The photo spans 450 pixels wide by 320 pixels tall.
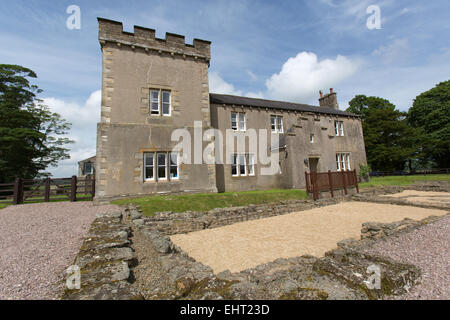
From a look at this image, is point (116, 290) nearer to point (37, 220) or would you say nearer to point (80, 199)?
point (37, 220)

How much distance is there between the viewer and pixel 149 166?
13070mm

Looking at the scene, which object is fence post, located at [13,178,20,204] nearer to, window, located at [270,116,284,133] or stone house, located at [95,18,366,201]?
stone house, located at [95,18,366,201]

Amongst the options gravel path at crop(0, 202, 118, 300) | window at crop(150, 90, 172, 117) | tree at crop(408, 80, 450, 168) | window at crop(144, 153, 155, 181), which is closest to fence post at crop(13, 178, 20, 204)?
gravel path at crop(0, 202, 118, 300)

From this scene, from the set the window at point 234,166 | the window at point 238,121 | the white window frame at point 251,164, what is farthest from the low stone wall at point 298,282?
the window at point 238,121

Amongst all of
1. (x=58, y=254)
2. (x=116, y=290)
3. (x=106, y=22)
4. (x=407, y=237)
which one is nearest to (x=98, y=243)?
(x=58, y=254)

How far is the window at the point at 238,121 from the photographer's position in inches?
705

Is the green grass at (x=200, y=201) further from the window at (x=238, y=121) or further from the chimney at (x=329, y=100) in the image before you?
the chimney at (x=329, y=100)

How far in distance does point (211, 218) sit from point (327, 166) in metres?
15.0

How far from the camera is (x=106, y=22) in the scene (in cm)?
1290

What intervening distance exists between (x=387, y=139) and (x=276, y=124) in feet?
88.0

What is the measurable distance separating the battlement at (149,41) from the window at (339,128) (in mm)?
17344

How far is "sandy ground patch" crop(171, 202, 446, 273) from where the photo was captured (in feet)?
18.1

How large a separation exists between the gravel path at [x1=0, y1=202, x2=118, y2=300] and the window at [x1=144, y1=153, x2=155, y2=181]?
163 inches

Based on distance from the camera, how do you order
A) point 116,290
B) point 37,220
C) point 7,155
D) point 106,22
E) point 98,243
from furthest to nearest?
point 7,155
point 106,22
point 37,220
point 98,243
point 116,290
